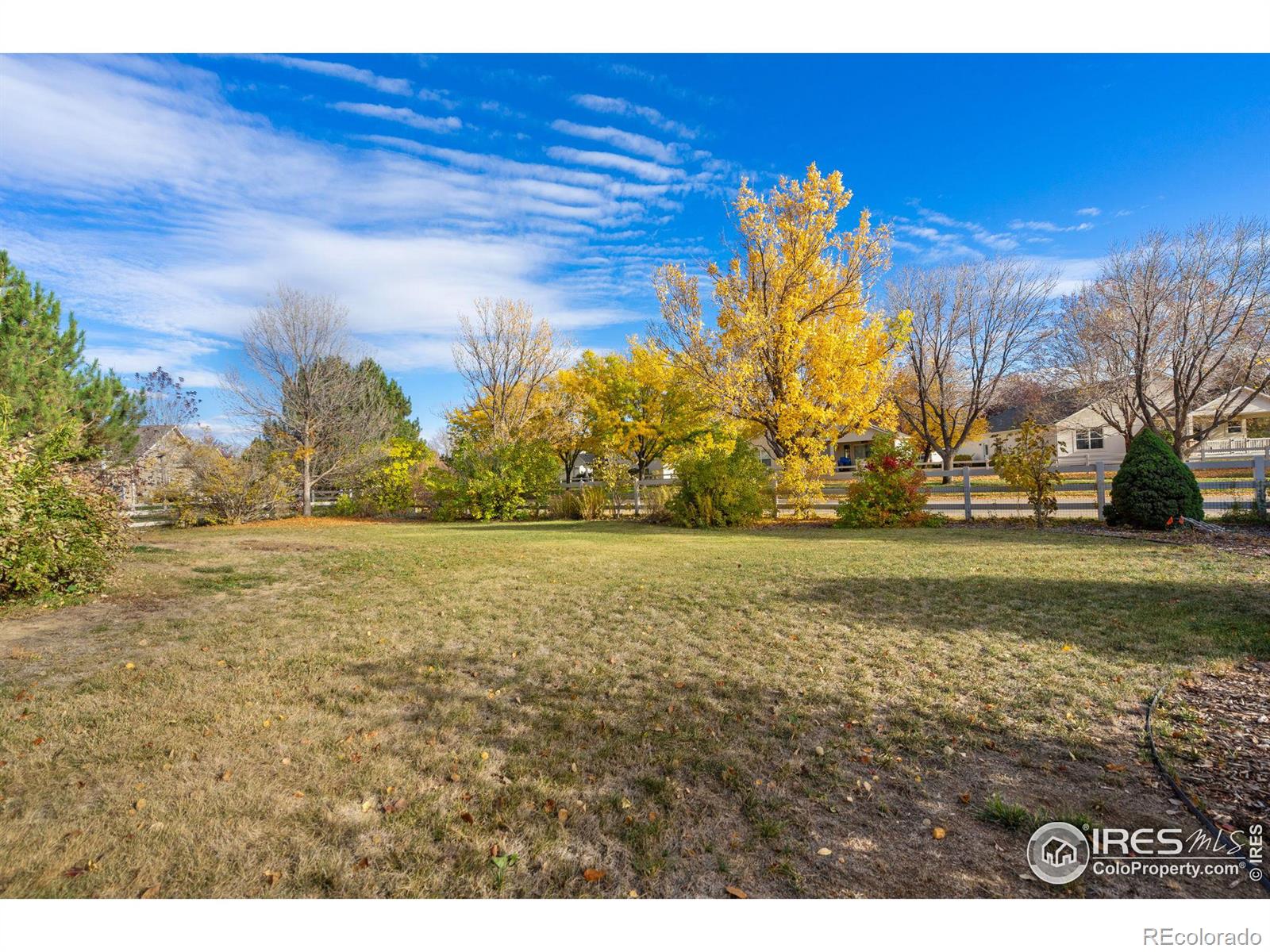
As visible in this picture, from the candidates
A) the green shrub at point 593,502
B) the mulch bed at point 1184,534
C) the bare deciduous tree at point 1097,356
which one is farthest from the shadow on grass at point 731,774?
the bare deciduous tree at point 1097,356

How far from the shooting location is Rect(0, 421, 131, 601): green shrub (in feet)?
18.6

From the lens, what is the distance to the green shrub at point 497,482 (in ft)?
59.2

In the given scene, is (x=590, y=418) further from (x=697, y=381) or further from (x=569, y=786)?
(x=569, y=786)

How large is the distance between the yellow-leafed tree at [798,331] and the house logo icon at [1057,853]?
12007mm

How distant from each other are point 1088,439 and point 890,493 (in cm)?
3431

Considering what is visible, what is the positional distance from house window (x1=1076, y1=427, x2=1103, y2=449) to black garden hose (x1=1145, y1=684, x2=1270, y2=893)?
4096 cm

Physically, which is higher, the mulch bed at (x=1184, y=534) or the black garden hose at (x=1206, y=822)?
the mulch bed at (x=1184, y=534)

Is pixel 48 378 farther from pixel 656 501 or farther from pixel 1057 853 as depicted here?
Answer: pixel 1057 853

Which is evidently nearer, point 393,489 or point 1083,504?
point 1083,504

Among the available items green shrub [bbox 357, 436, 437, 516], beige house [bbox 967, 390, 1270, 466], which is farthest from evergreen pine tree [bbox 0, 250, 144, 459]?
beige house [bbox 967, 390, 1270, 466]

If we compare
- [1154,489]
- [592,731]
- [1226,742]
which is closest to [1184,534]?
[1154,489]

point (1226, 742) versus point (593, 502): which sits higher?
point (593, 502)

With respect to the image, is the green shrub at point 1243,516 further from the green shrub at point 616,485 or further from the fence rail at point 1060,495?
the green shrub at point 616,485

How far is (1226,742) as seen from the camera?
2.95m
